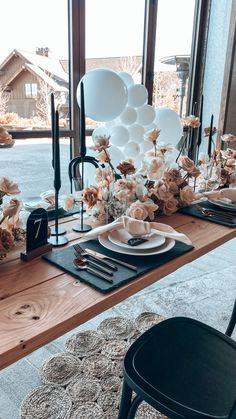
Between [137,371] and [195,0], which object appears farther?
[195,0]

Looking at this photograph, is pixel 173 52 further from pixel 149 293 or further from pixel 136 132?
pixel 149 293

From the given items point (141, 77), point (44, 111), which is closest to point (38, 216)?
point (44, 111)

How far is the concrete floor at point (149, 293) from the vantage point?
167 centimetres

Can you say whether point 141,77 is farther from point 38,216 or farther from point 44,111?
point 38,216

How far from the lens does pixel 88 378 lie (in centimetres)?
164

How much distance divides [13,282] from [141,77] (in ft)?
9.28

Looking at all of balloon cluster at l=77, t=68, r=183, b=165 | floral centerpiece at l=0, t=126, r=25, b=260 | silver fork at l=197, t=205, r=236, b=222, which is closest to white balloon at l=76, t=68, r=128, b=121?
balloon cluster at l=77, t=68, r=183, b=165

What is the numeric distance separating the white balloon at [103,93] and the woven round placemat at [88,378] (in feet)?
4.18

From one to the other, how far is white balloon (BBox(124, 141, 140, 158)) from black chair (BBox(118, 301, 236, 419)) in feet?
4.37

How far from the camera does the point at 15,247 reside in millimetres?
1069

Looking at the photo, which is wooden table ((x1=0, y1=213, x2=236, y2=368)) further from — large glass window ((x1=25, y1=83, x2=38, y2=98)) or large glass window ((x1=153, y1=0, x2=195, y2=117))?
large glass window ((x1=153, y1=0, x2=195, y2=117))

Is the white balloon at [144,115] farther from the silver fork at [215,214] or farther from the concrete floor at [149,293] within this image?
the silver fork at [215,214]

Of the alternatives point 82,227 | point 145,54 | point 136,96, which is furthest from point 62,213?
Result: point 145,54

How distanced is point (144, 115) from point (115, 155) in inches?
14.5
